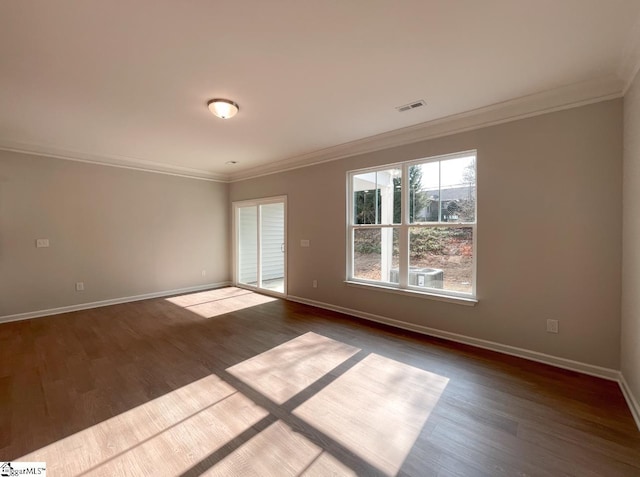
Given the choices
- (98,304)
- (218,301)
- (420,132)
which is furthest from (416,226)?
(98,304)

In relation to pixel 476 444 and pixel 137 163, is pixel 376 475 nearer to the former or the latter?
pixel 476 444

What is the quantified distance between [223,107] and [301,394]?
2.85 meters

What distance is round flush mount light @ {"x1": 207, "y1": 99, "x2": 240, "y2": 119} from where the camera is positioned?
2824mm

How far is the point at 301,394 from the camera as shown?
227 cm

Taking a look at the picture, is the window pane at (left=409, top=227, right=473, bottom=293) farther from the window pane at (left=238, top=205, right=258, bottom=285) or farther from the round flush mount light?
the window pane at (left=238, top=205, right=258, bottom=285)

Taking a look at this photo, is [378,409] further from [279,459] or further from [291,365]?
[291,365]

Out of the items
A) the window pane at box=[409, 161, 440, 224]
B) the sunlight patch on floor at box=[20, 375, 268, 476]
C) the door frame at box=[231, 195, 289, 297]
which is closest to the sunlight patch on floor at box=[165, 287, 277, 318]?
the door frame at box=[231, 195, 289, 297]

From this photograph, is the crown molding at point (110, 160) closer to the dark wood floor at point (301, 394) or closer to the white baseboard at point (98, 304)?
the white baseboard at point (98, 304)

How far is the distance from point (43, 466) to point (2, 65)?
2928 millimetres

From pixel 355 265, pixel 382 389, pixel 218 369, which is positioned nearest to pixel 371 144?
pixel 355 265

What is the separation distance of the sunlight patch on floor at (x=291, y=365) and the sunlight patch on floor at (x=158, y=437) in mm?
236

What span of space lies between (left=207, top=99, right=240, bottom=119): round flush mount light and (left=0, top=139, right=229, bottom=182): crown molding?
3.16 metres

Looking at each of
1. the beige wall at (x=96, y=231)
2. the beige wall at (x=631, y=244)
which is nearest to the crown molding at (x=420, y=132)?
the beige wall at (x=96, y=231)

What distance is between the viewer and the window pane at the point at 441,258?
10.8ft
